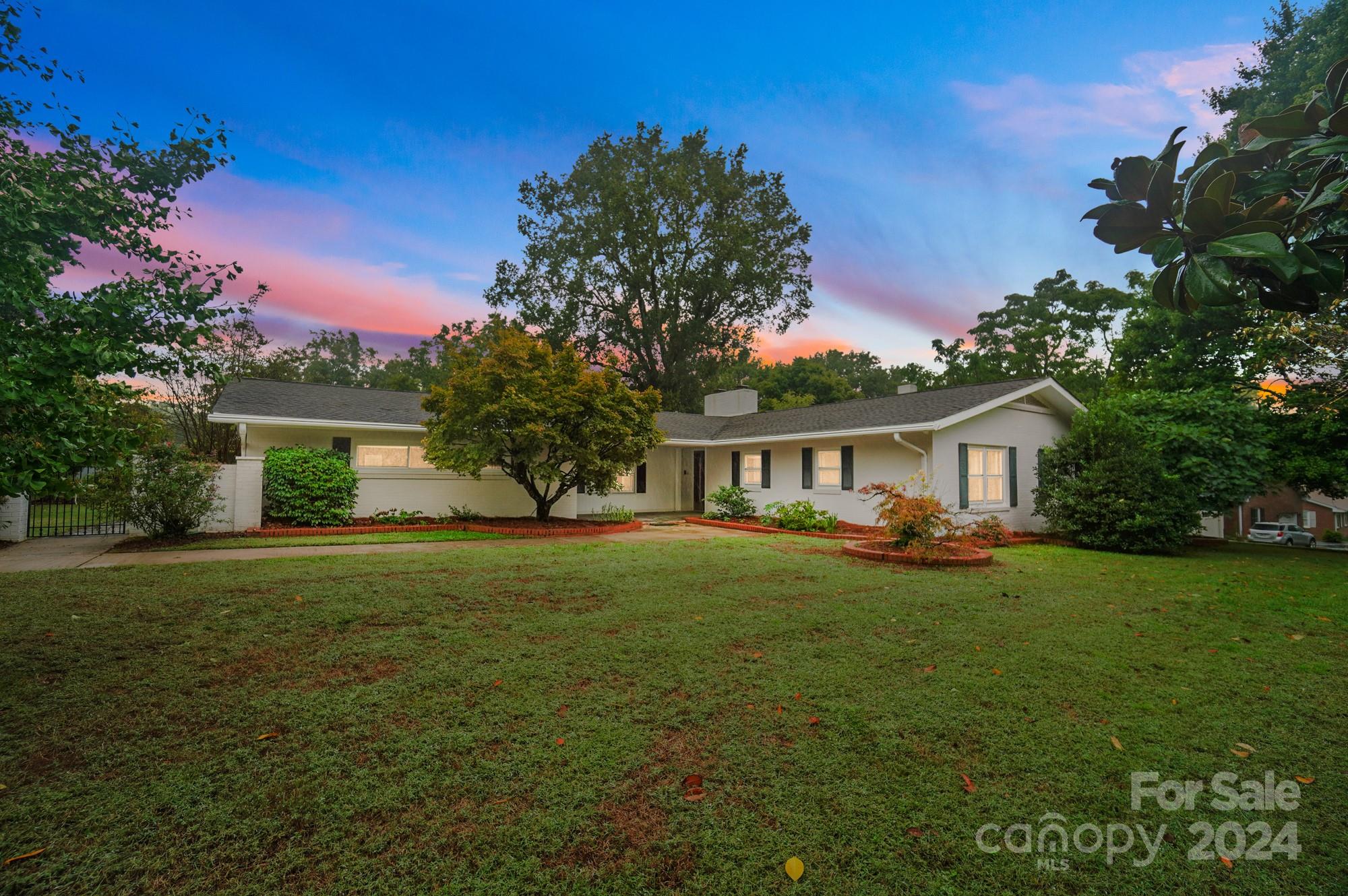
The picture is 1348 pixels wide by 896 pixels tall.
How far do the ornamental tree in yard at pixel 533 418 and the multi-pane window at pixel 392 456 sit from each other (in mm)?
1728

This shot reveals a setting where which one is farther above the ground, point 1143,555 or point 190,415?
point 190,415

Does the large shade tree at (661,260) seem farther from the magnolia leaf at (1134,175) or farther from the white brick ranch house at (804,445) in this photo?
the magnolia leaf at (1134,175)

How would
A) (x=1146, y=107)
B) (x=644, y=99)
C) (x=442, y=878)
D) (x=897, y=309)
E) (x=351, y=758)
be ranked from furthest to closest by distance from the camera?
(x=897, y=309) → (x=644, y=99) → (x=1146, y=107) → (x=351, y=758) → (x=442, y=878)

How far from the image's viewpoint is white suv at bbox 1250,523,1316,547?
3028 centimetres

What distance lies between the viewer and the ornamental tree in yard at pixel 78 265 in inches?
111

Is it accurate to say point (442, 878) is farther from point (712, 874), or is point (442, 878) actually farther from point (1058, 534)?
point (1058, 534)

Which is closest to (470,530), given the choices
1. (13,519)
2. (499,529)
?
(499,529)

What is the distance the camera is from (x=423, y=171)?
508 inches

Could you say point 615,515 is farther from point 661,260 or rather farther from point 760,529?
point 661,260

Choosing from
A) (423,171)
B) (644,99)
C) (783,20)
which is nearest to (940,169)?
(783,20)

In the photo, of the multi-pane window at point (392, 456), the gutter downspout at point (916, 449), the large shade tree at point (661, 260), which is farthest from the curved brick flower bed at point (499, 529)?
the large shade tree at point (661, 260)

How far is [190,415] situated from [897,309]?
22.4 m

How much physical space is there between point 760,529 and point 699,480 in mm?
5655

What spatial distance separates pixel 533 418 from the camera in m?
11.8
